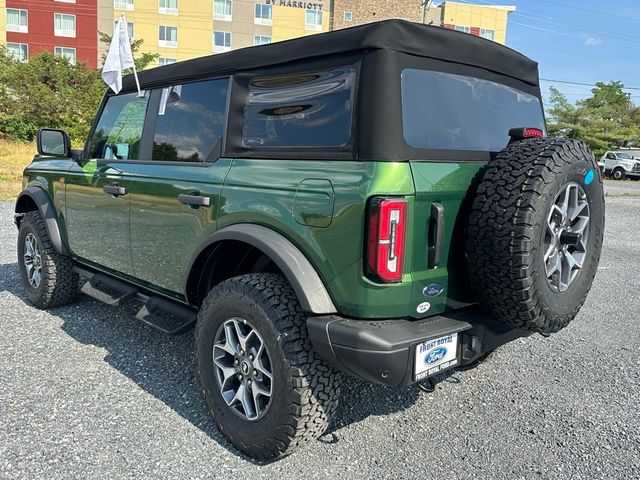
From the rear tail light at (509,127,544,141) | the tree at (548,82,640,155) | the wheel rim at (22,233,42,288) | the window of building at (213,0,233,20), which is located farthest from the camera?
the window of building at (213,0,233,20)

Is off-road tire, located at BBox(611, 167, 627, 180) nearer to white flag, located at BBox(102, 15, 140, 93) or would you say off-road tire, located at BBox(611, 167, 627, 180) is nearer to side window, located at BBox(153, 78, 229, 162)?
white flag, located at BBox(102, 15, 140, 93)

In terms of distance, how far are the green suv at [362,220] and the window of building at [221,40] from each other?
43945 mm

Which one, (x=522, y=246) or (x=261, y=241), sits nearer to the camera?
(x=522, y=246)

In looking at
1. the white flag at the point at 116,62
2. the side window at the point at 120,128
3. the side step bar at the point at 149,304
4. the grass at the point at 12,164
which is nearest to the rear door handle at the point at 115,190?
the side window at the point at 120,128

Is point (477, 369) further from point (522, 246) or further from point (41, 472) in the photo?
point (41, 472)

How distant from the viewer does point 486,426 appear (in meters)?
3.02

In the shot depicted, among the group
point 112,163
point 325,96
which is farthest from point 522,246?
point 112,163

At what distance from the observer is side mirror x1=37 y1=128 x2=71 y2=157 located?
15.0 ft

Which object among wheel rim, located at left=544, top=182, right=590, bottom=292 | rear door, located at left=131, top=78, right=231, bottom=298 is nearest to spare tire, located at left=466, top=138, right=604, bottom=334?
wheel rim, located at left=544, top=182, right=590, bottom=292

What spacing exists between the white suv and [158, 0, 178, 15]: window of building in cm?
3252

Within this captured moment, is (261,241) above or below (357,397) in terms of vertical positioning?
above

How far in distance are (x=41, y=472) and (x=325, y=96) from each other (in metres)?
2.19

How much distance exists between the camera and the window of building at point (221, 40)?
144ft

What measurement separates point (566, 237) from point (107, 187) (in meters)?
2.97
